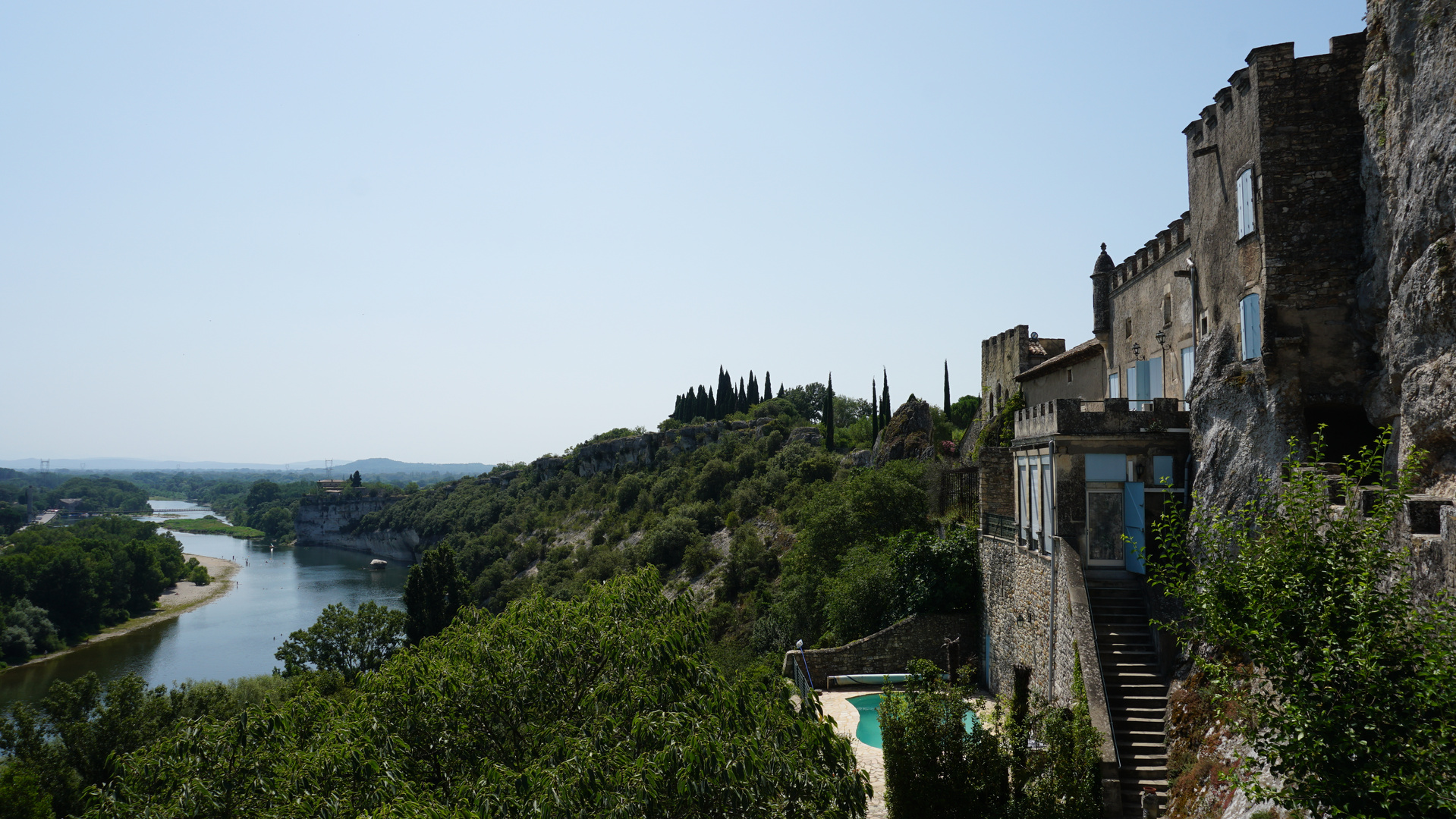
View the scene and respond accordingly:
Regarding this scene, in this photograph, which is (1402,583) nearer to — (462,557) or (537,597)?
(537,597)

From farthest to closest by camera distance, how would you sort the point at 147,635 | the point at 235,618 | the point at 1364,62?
the point at 235,618, the point at 147,635, the point at 1364,62

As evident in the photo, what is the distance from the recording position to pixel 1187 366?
17016mm

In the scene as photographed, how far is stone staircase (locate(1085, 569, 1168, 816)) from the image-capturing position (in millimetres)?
12773

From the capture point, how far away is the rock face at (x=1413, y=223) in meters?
10.2

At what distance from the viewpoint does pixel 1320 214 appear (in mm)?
12859

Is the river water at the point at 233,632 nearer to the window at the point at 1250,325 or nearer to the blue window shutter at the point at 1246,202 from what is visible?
the window at the point at 1250,325

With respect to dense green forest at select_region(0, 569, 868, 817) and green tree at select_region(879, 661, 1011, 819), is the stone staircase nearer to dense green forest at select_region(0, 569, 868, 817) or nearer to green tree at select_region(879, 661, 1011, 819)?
green tree at select_region(879, 661, 1011, 819)

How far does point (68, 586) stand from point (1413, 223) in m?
80.8

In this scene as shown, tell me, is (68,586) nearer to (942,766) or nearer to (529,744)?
(529,744)

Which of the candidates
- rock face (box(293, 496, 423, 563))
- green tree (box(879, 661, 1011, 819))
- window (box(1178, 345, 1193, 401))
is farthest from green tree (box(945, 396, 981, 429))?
rock face (box(293, 496, 423, 563))

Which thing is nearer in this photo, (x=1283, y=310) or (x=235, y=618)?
(x=1283, y=310)

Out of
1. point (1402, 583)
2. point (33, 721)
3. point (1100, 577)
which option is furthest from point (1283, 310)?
point (33, 721)

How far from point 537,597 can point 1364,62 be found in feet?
48.8

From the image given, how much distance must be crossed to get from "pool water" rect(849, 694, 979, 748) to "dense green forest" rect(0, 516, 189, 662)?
197 ft
